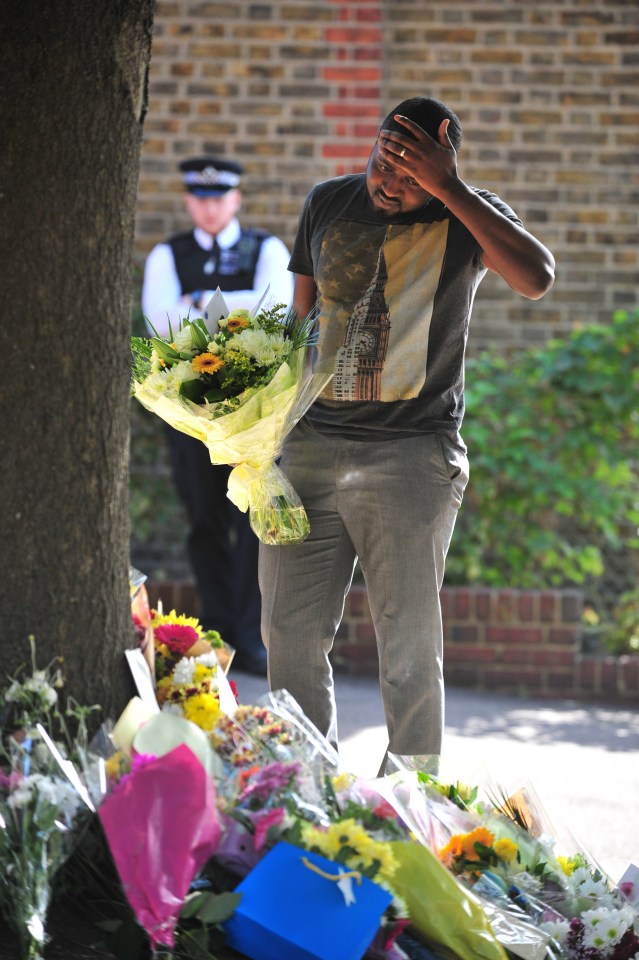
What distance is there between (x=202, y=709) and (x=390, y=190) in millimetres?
1333

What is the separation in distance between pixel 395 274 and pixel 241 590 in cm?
353

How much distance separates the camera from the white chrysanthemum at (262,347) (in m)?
3.01

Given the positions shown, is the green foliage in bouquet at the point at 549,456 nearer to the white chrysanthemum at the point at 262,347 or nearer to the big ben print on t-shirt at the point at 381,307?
the big ben print on t-shirt at the point at 381,307

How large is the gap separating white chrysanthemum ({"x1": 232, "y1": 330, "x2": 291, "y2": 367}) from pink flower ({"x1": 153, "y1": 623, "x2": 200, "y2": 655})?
74 cm

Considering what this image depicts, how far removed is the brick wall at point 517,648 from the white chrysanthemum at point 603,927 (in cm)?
407

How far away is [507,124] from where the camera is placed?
307 inches

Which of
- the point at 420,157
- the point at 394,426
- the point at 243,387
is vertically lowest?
the point at 394,426

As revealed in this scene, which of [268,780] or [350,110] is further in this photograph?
[350,110]

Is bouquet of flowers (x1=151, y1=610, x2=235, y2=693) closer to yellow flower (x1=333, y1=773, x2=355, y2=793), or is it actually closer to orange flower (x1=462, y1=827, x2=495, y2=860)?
yellow flower (x1=333, y1=773, x2=355, y2=793)

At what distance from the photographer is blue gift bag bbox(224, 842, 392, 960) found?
214 cm

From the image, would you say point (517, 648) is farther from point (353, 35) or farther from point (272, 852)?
point (272, 852)

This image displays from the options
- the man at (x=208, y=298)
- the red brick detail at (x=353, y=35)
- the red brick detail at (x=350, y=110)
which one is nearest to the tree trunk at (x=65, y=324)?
the man at (x=208, y=298)

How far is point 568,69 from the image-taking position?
7.79m

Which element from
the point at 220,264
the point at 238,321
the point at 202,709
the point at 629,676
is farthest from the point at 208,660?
the point at 220,264
